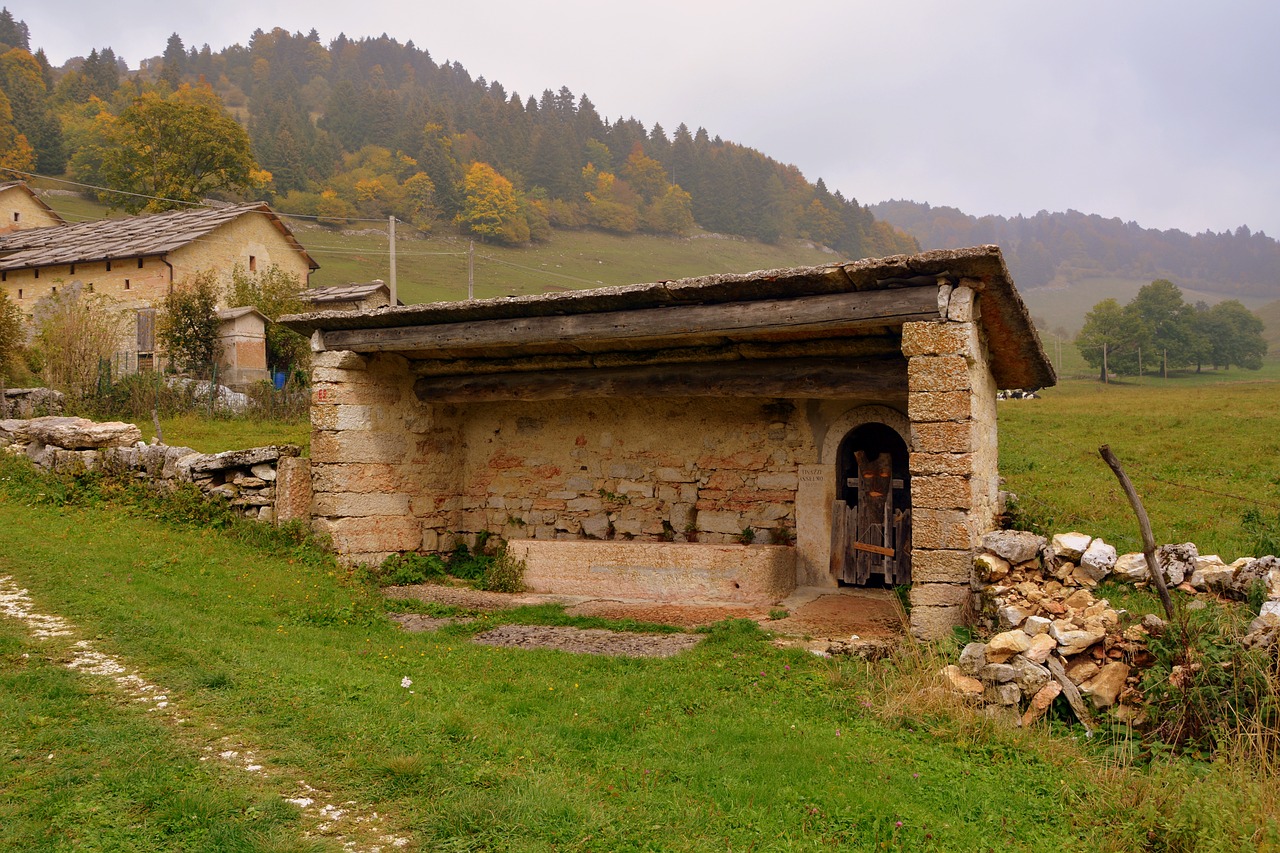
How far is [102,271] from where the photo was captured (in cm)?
2217

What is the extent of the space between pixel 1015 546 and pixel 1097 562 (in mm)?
602

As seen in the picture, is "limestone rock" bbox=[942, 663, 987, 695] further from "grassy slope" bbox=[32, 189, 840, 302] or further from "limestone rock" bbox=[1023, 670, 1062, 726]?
"grassy slope" bbox=[32, 189, 840, 302]

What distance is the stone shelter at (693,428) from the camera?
6645mm

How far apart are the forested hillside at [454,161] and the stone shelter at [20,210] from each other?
455 centimetres

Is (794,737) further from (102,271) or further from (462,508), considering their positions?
(102,271)

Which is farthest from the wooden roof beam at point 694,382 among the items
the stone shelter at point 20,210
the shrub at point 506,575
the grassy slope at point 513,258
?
the stone shelter at point 20,210

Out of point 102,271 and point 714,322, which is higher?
point 102,271

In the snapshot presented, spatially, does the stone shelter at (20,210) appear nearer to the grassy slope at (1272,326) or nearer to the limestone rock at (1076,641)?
the limestone rock at (1076,641)

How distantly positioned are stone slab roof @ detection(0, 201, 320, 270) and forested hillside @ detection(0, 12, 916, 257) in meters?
10.4

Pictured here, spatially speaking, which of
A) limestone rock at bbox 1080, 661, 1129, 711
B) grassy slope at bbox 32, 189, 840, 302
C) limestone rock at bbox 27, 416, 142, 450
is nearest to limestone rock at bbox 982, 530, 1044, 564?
limestone rock at bbox 1080, 661, 1129, 711

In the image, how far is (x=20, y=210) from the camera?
97.0 feet

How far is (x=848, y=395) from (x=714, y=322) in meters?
1.63

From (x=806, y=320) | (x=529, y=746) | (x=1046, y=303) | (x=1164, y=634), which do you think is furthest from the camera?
(x=1046, y=303)

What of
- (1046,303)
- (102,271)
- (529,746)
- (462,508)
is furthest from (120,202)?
(1046,303)
